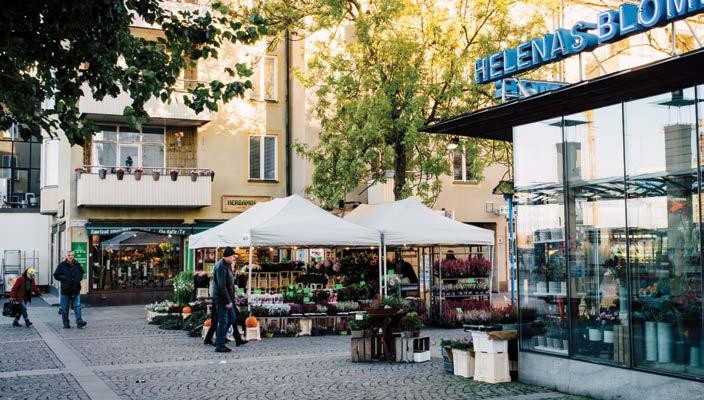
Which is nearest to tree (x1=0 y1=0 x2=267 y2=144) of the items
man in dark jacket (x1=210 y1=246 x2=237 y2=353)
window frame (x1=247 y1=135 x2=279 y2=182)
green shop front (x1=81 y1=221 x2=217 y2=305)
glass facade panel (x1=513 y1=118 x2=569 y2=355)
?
glass facade panel (x1=513 y1=118 x2=569 y2=355)

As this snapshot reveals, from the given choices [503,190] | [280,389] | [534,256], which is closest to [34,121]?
[280,389]

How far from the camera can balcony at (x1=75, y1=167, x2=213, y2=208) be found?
1178 inches

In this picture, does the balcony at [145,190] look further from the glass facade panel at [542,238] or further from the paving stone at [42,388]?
the glass facade panel at [542,238]

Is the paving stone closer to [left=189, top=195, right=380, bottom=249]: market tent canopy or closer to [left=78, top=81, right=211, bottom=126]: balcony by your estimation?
[left=189, top=195, right=380, bottom=249]: market tent canopy

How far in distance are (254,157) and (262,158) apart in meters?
0.33

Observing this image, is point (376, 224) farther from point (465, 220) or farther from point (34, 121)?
point (465, 220)

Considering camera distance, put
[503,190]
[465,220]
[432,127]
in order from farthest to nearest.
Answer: [465,220], [503,190], [432,127]

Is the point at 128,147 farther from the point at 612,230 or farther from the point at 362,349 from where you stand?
the point at 612,230

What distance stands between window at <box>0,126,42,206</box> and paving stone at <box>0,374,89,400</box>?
111 ft

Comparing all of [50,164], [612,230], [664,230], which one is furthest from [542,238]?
[50,164]

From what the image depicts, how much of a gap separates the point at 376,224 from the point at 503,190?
148 inches

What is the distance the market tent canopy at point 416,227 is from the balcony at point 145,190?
11046mm

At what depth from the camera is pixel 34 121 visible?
10.3 meters

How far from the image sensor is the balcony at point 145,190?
1178 inches
